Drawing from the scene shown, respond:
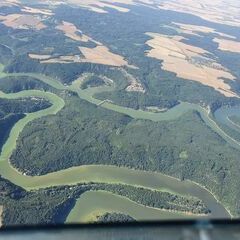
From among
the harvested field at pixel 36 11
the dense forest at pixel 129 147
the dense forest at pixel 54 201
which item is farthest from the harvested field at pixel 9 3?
the dense forest at pixel 54 201

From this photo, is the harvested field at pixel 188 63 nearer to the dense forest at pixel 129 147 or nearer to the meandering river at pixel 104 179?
the dense forest at pixel 129 147

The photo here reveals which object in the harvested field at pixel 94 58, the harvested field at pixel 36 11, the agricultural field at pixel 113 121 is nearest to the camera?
the agricultural field at pixel 113 121

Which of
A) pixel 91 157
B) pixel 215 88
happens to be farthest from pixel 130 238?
pixel 215 88

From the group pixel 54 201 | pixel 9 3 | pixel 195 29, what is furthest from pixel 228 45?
pixel 54 201

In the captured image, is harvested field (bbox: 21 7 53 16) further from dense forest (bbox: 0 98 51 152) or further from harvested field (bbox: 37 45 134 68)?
dense forest (bbox: 0 98 51 152)

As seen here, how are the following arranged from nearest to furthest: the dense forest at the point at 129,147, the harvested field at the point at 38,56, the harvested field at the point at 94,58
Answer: the dense forest at the point at 129,147 < the harvested field at the point at 94,58 < the harvested field at the point at 38,56

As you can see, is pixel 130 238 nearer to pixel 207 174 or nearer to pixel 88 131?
pixel 207 174

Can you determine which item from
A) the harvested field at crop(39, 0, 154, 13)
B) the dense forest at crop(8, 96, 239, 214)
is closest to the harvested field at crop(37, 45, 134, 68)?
the dense forest at crop(8, 96, 239, 214)

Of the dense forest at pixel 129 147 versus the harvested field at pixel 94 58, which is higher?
the dense forest at pixel 129 147

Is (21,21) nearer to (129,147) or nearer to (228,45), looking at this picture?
(228,45)
